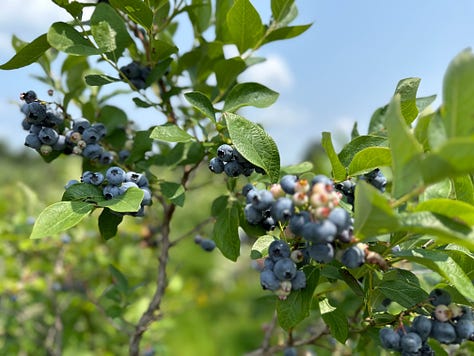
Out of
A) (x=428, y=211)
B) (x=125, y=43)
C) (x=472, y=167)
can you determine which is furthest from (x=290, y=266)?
(x=125, y=43)

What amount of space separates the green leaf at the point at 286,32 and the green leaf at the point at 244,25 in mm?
46

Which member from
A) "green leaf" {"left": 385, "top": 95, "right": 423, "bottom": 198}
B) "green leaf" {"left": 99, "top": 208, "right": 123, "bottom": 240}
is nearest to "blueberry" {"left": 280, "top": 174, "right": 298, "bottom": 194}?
"green leaf" {"left": 385, "top": 95, "right": 423, "bottom": 198}

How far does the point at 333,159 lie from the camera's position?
3.78 feet

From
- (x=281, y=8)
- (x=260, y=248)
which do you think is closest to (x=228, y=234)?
(x=260, y=248)

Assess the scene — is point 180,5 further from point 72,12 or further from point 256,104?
point 256,104

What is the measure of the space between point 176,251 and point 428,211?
30.3 ft

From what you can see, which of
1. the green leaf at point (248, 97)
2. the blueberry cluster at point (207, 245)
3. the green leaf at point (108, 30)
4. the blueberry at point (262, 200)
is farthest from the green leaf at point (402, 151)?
the blueberry cluster at point (207, 245)

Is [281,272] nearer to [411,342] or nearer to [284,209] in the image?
[284,209]

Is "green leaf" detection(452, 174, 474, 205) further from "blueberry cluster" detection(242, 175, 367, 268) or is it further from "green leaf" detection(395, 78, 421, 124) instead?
"blueberry cluster" detection(242, 175, 367, 268)

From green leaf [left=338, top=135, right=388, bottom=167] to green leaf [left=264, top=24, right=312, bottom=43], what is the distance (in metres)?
0.55

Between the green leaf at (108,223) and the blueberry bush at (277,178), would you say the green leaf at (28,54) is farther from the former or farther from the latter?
the green leaf at (108,223)

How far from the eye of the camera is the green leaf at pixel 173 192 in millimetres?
1360

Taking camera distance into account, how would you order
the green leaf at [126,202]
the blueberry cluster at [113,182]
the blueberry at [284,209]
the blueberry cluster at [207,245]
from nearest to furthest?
the blueberry at [284,209]
the green leaf at [126,202]
the blueberry cluster at [113,182]
the blueberry cluster at [207,245]

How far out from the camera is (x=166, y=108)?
1.68 meters
